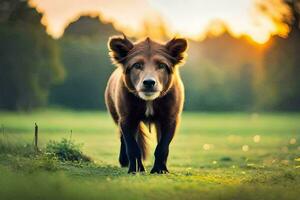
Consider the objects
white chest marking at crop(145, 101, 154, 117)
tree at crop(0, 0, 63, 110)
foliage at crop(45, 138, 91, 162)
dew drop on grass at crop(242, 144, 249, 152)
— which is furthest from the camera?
tree at crop(0, 0, 63, 110)

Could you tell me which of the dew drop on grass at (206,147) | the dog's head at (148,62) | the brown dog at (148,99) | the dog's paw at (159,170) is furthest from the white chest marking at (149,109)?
the dew drop on grass at (206,147)

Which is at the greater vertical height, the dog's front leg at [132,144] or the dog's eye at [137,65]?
the dog's eye at [137,65]

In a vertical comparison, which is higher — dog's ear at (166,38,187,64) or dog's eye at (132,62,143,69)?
dog's ear at (166,38,187,64)

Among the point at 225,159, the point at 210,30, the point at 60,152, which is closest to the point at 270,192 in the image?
the point at 60,152

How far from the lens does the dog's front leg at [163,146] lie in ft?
43.8

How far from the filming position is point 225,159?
67.3ft

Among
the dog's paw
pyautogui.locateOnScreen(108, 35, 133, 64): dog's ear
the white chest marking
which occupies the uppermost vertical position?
pyautogui.locateOnScreen(108, 35, 133, 64): dog's ear

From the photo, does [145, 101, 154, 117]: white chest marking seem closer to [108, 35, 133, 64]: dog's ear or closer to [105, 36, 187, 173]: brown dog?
[105, 36, 187, 173]: brown dog

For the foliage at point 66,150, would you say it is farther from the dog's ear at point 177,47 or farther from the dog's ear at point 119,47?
the dog's ear at point 177,47

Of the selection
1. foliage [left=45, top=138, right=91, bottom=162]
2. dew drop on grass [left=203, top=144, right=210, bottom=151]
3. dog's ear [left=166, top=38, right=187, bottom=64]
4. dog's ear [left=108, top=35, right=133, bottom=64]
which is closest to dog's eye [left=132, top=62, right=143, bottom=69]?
dog's ear [left=108, top=35, right=133, bottom=64]

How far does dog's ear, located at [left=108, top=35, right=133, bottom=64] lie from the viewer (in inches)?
534

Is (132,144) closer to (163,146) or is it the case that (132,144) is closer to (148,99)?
(163,146)

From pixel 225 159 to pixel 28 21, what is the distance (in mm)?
54027

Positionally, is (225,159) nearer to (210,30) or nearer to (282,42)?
(282,42)
